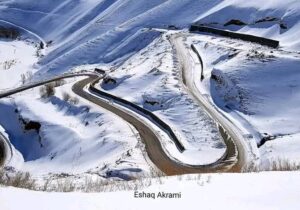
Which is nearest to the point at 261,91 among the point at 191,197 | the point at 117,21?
the point at 191,197

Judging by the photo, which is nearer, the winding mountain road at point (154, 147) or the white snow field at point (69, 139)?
the winding mountain road at point (154, 147)

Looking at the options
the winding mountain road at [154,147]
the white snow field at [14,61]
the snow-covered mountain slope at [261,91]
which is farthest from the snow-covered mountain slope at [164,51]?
the winding mountain road at [154,147]

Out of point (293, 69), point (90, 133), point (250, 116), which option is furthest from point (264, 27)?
point (90, 133)

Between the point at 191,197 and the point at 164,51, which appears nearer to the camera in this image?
the point at 191,197

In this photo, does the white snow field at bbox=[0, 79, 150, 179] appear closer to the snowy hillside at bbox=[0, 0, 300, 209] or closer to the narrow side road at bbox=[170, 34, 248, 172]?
the snowy hillside at bbox=[0, 0, 300, 209]

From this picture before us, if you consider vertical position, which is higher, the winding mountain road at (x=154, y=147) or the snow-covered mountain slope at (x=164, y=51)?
the snow-covered mountain slope at (x=164, y=51)

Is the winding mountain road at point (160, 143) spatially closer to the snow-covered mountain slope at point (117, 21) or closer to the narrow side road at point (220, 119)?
the narrow side road at point (220, 119)

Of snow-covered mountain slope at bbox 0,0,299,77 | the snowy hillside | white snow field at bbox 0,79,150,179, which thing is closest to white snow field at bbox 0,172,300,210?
the snowy hillside

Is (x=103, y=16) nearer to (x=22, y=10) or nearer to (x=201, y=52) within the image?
(x=22, y=10)

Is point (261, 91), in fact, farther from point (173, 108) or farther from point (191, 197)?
point (191, 197)
